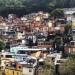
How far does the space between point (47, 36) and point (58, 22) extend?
4821mm

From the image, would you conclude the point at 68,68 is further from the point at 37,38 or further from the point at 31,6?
the point at 31,6

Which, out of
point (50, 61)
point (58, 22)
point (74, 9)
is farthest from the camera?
point (74, 9)

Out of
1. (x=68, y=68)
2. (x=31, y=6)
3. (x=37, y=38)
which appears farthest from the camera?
(x=31, y=6)

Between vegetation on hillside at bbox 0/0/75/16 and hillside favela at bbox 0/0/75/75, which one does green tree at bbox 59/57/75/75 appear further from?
vegetation on hillside at bbox 0/0/75/16

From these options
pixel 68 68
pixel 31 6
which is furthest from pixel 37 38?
pixel 31 6

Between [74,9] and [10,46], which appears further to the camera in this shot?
[74,9]

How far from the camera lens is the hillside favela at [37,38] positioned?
2069 cm

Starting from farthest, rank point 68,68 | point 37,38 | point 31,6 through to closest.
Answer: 1. point 31,6
2. point 37,38
3. point 68,68

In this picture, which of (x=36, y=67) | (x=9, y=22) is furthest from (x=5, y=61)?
(x=9, y=22)

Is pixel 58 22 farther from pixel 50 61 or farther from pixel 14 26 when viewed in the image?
pixel 50 61

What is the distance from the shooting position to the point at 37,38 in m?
27.9

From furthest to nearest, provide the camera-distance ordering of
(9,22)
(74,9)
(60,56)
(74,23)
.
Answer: (74,9), (9,22), (74,23), (60,56)

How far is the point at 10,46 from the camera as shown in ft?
87.7

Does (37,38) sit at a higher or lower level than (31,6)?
lower
